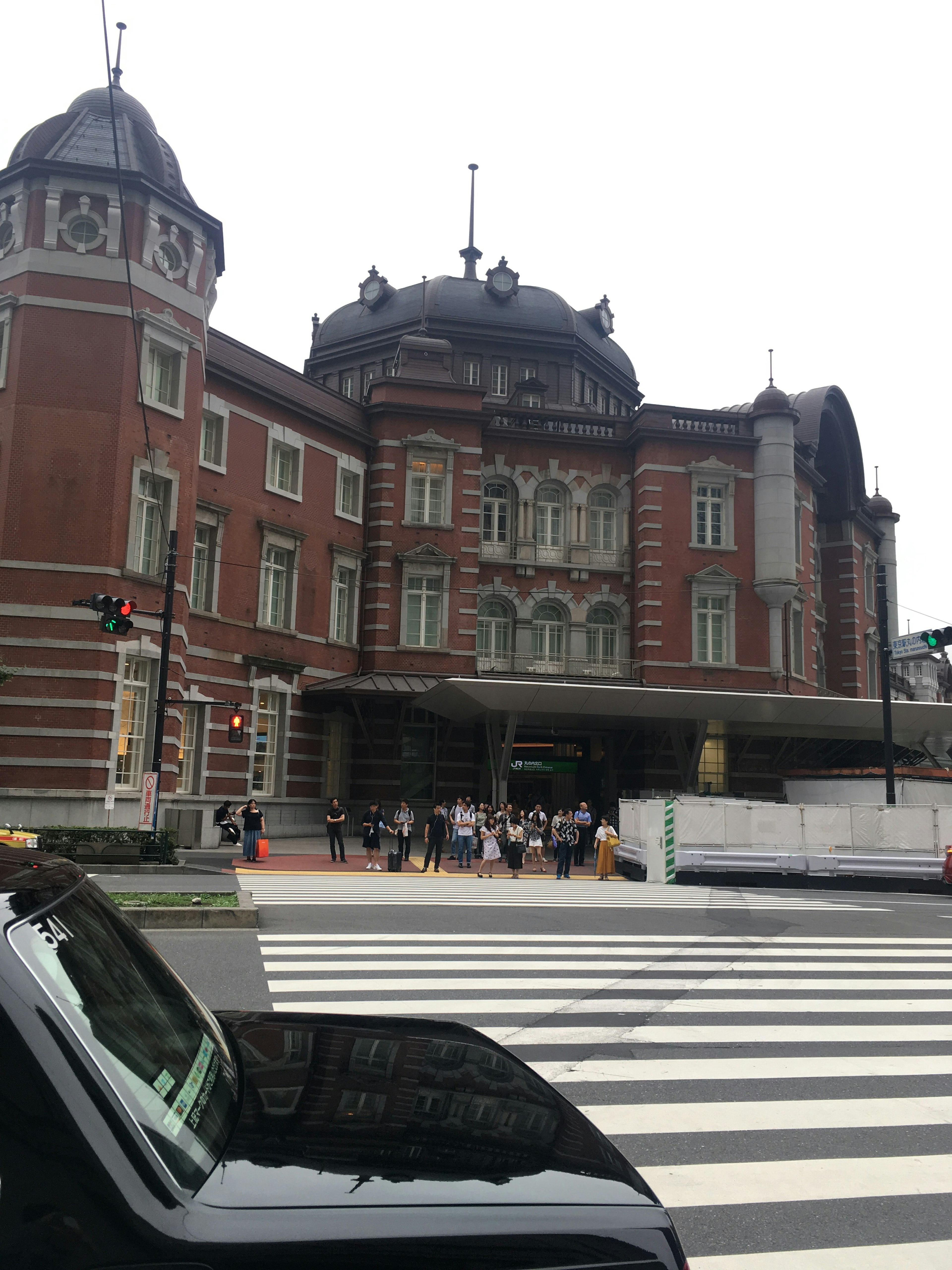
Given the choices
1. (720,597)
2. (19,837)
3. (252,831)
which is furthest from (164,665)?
(720,597)

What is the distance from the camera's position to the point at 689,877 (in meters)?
23.0

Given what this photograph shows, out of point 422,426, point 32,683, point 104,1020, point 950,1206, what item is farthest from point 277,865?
point 104,1020

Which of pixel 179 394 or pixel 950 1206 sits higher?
pixel 179 394

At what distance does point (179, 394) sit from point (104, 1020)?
90.3 feet

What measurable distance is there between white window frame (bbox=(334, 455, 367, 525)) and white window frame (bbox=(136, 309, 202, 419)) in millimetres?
8330

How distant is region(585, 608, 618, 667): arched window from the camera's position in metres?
38.5

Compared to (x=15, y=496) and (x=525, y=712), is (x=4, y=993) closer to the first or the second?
(x=15, y=496)

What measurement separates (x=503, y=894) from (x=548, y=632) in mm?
20553

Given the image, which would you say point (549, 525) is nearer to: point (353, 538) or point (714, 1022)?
point (353, 538)

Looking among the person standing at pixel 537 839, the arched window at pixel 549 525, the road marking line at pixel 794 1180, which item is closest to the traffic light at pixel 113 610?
the person standing at pixel 537 839

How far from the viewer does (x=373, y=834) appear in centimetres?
2431

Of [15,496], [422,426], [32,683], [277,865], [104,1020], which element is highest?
[422,426]

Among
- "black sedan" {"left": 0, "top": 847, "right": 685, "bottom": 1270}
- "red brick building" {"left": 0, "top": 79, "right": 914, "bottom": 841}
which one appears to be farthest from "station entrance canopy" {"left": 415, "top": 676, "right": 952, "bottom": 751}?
"black sedan" {"left": 0, "top": 847, "right": 685, "bottom": 1270}

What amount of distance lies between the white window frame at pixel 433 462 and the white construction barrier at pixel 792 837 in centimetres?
1680
